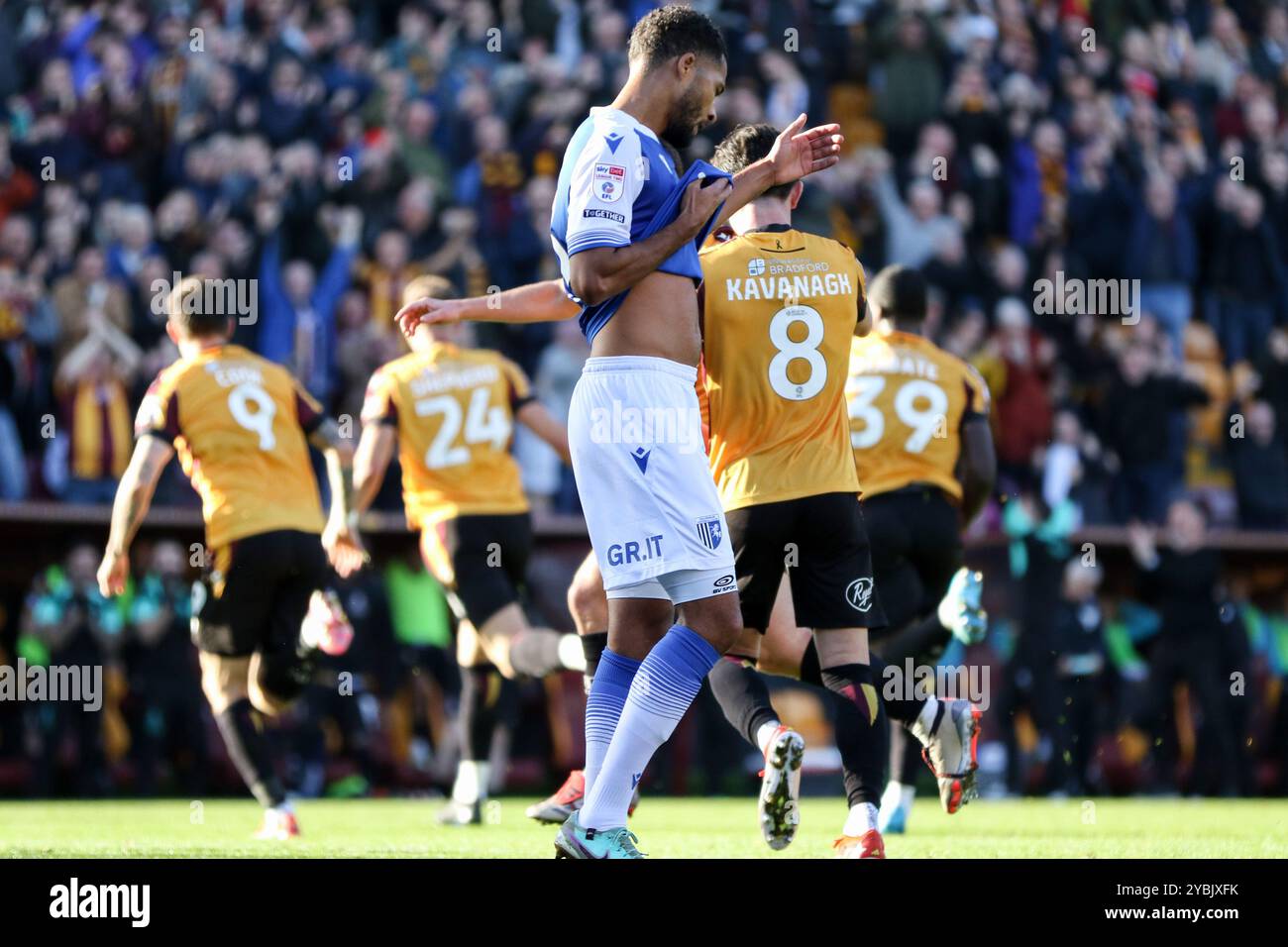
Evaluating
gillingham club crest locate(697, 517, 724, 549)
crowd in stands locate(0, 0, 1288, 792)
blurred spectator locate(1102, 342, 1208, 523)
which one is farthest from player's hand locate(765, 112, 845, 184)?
blurred spectator locate(1102, 342, 1208, 523)

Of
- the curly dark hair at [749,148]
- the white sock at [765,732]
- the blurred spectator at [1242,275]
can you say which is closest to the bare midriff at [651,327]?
the curly dark hair at [749,148]

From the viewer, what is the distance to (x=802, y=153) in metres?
6.12

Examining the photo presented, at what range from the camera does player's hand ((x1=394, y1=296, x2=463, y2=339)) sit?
647 centimetres

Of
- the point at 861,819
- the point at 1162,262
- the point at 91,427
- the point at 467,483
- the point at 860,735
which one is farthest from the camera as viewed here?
the point at 1162,262

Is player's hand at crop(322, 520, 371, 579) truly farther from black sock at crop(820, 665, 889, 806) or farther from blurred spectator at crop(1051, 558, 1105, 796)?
blurred spectator at crop(1051, 558, 1105, 796)

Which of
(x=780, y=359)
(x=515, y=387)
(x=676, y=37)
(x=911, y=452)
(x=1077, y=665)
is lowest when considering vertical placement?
(x=1077, y=665)

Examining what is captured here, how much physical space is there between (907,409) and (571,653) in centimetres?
208

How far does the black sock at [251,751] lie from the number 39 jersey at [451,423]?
6.36 ft

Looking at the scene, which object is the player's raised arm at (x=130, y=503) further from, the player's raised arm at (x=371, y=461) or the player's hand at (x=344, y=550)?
the player's raised arm at (x=371, y=461)

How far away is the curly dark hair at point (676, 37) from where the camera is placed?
6203 mm

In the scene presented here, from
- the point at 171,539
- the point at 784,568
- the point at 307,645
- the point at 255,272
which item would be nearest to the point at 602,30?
the point at 255,272

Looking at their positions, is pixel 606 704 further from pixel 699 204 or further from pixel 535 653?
pixel 535 653

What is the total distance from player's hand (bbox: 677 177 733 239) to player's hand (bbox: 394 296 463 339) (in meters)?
0.89

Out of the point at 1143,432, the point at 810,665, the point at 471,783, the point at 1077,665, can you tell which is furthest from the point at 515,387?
the point at 1143,432
